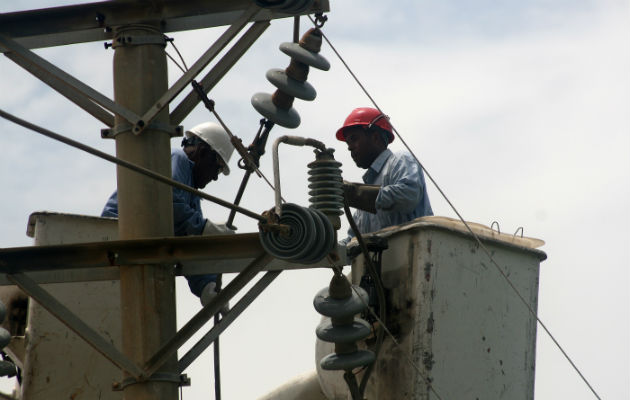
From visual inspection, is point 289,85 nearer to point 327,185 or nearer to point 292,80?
point 292,80

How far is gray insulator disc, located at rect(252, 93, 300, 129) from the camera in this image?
25.0 feet

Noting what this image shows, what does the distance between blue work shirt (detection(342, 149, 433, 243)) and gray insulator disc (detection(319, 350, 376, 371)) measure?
1382mm

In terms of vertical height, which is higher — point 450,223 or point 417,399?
point 450,223

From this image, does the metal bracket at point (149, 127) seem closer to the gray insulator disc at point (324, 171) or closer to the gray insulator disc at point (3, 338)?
the gray insulator disc at point (324, 171)

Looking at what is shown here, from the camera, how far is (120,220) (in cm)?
710

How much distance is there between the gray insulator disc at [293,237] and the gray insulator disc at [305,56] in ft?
4.60

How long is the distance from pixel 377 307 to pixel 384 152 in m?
1.88

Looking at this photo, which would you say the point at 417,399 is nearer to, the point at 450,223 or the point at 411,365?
the point at 411,365

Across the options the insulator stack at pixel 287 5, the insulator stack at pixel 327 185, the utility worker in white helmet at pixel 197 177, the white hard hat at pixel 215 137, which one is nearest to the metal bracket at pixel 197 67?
the insulator stack at pixel 287 5

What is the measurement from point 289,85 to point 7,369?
2.63 meters

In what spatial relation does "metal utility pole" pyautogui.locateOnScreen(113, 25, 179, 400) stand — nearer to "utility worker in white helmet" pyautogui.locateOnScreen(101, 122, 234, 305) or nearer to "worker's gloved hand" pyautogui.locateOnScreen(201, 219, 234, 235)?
"utility worker in white helmet" pyautogui.locateOnScreen(101, 122, 234, 305)

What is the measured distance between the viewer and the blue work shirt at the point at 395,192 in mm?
8023

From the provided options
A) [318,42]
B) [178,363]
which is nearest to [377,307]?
[178,363]

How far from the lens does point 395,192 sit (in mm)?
8039
